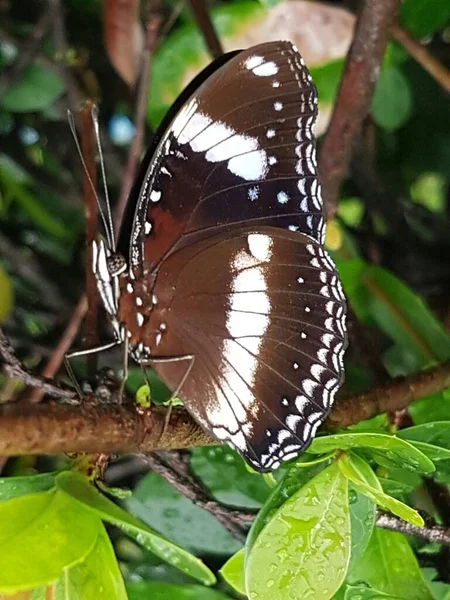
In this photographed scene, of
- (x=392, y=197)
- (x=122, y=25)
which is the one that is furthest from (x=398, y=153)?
(x=122, y=25)

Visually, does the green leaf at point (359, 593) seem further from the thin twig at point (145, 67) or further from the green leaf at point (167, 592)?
the thin twig at point (145, 67)

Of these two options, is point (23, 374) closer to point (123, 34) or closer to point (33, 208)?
point (123, 34)

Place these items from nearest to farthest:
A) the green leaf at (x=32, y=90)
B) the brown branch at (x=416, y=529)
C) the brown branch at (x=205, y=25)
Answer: the brown branch at (x=416, y=529)
the brown branch at (x=205, y=25)
the green leaf at (x=32, y=90)

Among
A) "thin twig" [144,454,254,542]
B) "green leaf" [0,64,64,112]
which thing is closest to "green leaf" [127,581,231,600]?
"thin twig" [144,454,254,542]

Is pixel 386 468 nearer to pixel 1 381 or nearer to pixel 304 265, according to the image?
pixel 304 265

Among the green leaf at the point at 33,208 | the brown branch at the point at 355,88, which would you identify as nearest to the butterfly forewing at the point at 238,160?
the brown branch at the point at 355,88

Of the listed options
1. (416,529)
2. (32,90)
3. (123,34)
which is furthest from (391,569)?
(32,90)
